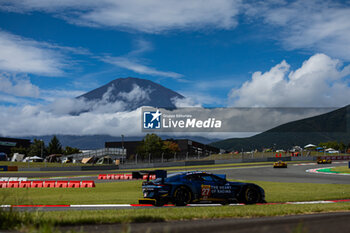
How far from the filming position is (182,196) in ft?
45.1

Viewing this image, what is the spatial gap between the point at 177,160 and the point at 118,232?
58.7m

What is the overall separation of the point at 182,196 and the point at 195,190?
57cm

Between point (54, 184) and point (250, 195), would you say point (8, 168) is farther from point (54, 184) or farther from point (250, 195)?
point (250, 195)

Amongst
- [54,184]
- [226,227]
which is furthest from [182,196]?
[54,184]

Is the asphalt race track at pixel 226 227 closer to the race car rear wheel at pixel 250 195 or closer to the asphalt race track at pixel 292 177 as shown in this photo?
the race car rear wheel at pixel 250 195

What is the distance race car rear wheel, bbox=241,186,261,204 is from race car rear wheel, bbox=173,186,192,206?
2.12 meters

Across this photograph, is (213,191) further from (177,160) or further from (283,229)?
(177,160)

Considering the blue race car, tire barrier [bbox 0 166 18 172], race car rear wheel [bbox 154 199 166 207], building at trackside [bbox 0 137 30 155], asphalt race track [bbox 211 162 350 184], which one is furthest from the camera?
building at trackside [bbox 0 137 30 155]

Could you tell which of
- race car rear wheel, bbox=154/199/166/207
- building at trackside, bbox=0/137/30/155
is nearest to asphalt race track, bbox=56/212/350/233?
race car rear wheel, bbox=154/199/166/207

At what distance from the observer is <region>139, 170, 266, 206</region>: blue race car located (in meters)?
13.5

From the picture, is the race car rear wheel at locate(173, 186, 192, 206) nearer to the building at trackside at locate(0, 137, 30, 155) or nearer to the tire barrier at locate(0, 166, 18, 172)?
the tire barrier at locate(0, 166, 18, 172)

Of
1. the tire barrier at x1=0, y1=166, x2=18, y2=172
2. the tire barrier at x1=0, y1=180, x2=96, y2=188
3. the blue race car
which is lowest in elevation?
the tire barrier at x1=0, y1=166, x2=18, y2=172

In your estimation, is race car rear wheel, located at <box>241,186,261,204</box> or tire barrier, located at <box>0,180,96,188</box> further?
tire barrier, located at <box>0,180,96,188</box>

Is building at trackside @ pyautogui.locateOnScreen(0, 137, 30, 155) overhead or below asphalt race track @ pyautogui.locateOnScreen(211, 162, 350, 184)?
overhead
